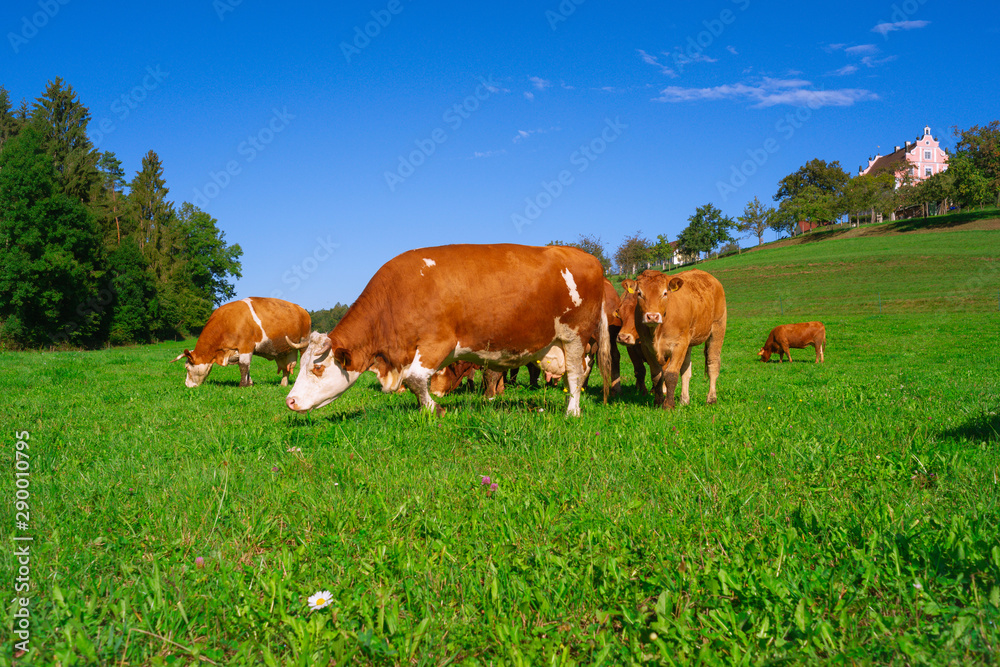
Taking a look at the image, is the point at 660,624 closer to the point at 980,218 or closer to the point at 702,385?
the point at 702,385

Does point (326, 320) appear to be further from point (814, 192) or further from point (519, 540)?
point (814, 192)

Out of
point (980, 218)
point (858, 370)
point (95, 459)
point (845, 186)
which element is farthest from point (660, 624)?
point (845, 186)

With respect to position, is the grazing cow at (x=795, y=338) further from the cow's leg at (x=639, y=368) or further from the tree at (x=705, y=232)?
the tree at (x=705, y=232)

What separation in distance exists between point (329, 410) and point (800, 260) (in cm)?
6543

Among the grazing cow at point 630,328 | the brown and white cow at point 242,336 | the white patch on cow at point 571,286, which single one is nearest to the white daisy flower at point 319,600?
the white patch on cow at point 571,286

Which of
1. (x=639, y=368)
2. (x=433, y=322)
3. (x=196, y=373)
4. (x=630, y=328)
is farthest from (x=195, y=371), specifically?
(x=630, y=328)

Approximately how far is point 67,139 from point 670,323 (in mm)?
53993

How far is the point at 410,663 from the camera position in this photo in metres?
2.24

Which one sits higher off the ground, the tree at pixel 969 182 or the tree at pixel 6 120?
the tree at pixel 6 120

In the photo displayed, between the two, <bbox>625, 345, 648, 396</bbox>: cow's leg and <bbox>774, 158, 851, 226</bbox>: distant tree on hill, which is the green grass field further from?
<bbox>774, 158, 851, 226</bbox>: distant tree on hill

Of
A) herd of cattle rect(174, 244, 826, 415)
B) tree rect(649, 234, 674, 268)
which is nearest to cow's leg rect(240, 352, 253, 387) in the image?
herd of cattle rect(174, 244, 826, 415)

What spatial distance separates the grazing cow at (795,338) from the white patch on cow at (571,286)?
14.8m

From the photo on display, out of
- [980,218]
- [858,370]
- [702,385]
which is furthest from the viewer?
[980,218]

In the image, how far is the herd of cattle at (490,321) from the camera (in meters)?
6.43
